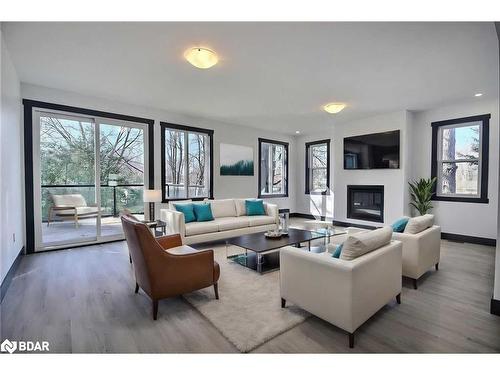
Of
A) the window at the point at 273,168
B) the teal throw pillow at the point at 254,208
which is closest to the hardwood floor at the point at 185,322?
the teal throw pillow at the point at 254,208

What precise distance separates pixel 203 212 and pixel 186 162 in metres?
1.79

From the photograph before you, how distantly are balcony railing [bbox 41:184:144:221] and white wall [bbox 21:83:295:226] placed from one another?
1.71 feet

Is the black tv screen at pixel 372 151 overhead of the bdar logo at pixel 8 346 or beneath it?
overhead

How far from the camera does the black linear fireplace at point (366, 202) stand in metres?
5.93

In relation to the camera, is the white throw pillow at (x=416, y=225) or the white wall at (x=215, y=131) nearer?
the white throw pillow at (x=416, y=225)

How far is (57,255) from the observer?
402 cm

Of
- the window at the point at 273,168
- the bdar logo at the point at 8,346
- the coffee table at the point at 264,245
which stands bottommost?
the bdar logo at the point at 8,346

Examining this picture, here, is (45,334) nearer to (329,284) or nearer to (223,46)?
(329,284)

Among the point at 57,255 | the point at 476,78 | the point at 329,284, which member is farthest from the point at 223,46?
the point at 57,255

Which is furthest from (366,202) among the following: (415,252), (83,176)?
(83,176)

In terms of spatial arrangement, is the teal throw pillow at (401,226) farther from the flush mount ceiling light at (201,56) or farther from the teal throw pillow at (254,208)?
the flush mount ceiling light at (201,56)

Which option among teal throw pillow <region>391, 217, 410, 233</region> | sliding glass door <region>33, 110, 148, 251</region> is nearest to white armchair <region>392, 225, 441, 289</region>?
teal throw pillow <region>391, 217, 410, 233</region>

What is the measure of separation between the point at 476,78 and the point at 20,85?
7.03 meters
